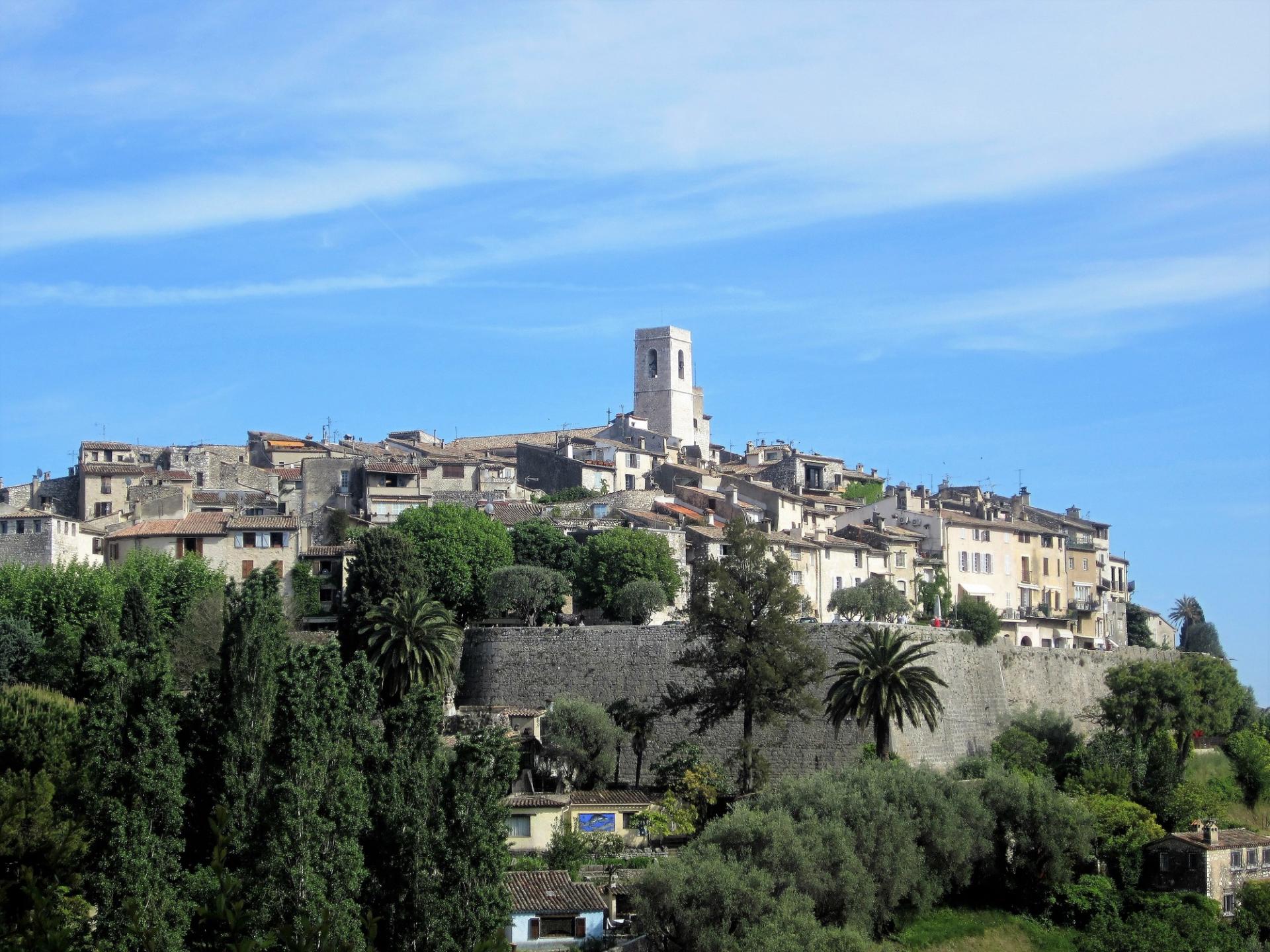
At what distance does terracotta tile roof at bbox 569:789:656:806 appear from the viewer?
5300cm

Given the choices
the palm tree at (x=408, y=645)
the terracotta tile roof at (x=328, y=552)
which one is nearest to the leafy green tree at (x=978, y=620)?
the terracotta tile roof at (x=328, y=552)

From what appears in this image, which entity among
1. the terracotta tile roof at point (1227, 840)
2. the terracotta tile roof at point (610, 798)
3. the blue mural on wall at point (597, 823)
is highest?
the terracotta tile roof at point (610, 798)

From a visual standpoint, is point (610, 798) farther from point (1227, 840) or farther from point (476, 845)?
point (1227, 840)

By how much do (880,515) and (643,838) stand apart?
39.5m

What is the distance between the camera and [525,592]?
67438mm

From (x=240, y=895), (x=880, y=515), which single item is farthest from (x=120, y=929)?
(x=880, y=515)

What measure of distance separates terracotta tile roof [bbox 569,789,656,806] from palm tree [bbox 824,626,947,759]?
6.32 m

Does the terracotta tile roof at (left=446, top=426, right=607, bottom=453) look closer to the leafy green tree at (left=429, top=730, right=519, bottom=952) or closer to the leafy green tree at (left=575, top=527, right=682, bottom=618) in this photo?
the leafy green tree at (left=575, top=527, right=682, bottom=618)

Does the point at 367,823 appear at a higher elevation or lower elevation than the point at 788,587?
lower

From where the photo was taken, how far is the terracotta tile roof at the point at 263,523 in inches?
2889

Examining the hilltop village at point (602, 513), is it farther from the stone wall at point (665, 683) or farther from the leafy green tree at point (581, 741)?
the leafy green tree at point (581, 741)

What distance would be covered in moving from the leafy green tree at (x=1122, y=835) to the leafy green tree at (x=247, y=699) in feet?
89.4

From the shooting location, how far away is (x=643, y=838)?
2072 inches

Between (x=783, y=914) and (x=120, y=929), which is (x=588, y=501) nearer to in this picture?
(x=783, y=914)
